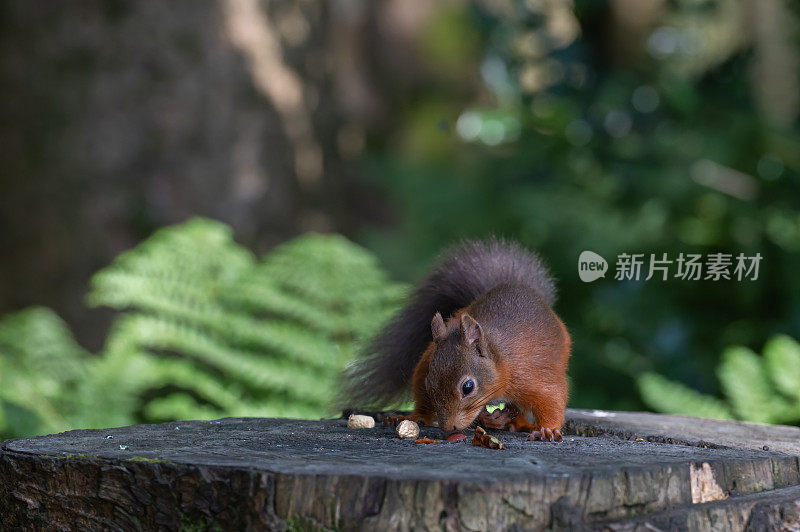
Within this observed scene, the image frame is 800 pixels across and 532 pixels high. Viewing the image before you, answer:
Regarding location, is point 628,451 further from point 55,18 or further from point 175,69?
point 55,18

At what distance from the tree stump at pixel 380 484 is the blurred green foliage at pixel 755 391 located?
4.35 ft

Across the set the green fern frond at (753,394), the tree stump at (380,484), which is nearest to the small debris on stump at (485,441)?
the tree stump at (380,484)

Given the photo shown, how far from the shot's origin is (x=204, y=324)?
346 cm

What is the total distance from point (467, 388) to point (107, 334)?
8.79 feet

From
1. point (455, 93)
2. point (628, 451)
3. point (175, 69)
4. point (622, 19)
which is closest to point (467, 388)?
point (628, 451)

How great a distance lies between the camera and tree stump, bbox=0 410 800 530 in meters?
1.31

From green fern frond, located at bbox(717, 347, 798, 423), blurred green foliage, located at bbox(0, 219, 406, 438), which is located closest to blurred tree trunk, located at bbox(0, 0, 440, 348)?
blurred green foliage, located at bbox(0, 219, 406, 438)

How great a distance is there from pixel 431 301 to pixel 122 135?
97.4 inches

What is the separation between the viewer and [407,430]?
6.01ft

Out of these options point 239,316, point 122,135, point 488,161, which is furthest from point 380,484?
point 488,161

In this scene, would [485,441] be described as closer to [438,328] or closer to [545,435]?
[545,435]

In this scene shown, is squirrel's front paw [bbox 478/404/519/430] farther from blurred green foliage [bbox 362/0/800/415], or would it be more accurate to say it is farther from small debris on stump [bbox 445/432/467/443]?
blurred green foliage [bbox 362/0/800/415]

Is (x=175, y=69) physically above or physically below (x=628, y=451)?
above

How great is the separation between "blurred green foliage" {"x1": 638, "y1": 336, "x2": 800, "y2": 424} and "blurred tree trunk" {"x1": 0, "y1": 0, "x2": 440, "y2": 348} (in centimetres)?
231
